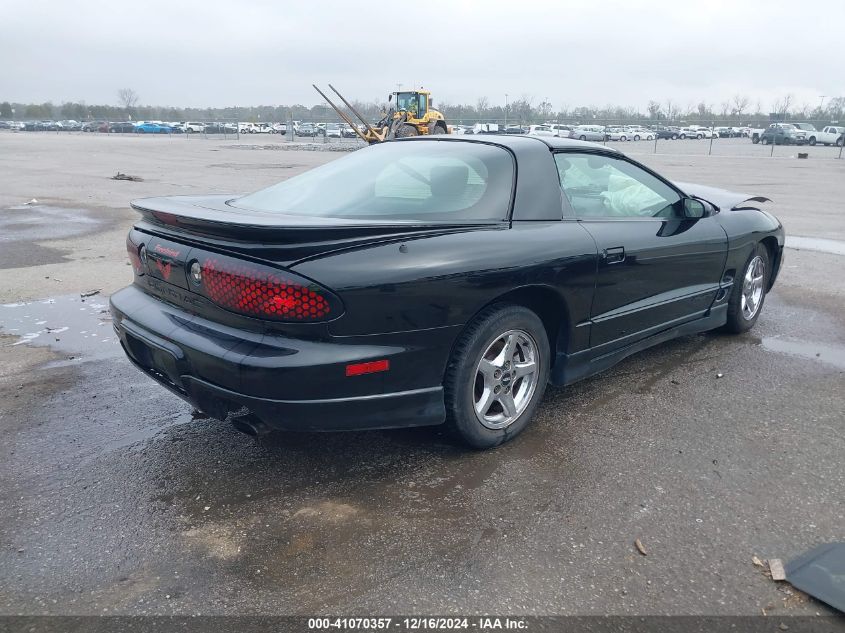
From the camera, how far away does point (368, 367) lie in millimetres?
2744

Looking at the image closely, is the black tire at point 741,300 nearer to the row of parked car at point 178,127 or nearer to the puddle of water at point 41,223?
the puddle of water at point 41,223

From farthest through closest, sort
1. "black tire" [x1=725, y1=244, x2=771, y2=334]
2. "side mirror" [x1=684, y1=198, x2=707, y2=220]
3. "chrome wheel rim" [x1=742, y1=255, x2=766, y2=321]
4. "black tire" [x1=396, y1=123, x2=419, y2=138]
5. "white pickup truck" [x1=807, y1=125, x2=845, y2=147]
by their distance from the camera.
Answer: "white pickup truck" [x1=807, y1=125, x2=845, y2=147] < "black tire" [x1=396, y1=123, x2=419, y2=138] < "chrome wheel rim" [x1=742, y1=255, x2=766, y2=321] < "black tire" [x1=725, y1=244, x2=771, y2=334] < "side mirror" [x1=684, y1=198, x2=707, y2=220]

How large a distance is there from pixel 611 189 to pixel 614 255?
21.5 inches

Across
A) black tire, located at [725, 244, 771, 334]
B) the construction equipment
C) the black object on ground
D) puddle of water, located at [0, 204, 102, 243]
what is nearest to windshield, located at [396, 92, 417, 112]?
the construction equipment

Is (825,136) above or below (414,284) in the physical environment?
above

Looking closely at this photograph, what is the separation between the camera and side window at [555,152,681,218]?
373 cm

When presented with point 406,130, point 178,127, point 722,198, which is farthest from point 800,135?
point 178,127

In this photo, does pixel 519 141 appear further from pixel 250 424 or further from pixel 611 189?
pixel 250 424

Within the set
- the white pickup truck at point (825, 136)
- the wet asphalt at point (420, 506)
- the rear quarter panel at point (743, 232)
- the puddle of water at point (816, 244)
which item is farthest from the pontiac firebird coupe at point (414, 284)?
the white pickup truck at point (825, 136)

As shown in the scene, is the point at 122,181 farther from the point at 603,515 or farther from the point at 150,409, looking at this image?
the point at 603,515

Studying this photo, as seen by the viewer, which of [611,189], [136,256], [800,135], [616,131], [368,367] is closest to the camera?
[368,367]

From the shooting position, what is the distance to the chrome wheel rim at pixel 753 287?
197 inches

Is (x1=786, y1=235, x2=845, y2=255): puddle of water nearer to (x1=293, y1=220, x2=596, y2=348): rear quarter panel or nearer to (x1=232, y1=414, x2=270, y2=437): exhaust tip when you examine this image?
(x1=293, y1=220, x2=596, y2=348): rear quarter panel

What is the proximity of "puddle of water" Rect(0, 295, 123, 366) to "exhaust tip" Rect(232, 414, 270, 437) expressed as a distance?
7.15ft
